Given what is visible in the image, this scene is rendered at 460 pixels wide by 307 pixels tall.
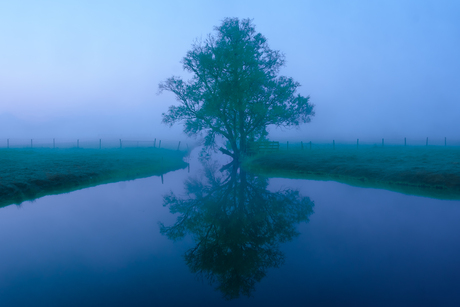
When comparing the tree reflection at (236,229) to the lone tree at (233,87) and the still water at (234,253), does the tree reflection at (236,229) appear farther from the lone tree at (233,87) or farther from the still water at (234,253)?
the lone tree at (233,87)

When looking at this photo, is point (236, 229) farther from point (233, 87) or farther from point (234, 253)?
point (233, 87)

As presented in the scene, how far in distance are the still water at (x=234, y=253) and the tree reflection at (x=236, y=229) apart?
4cm

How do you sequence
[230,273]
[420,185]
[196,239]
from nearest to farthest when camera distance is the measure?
1. [230,273]
2. [196,239]
3. [420,185]

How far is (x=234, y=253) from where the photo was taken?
26.6 ft

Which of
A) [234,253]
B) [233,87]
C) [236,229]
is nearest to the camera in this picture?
[234,253]

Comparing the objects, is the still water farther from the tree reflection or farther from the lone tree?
the lone tree

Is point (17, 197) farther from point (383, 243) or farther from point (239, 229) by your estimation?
point (383, 243)

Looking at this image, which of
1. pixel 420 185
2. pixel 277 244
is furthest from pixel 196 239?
pixel 420 185

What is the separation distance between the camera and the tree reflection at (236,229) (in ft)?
23.0

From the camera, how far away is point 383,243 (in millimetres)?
8539

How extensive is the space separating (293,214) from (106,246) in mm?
6806

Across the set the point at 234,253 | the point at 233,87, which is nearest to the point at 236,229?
the point at 234,253

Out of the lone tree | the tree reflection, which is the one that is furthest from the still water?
the lone tree

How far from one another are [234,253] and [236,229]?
2099mm
